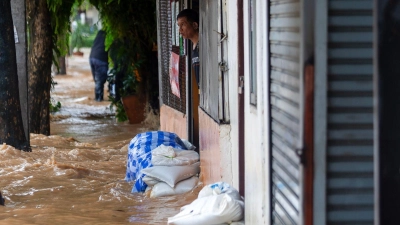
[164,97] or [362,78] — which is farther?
[164,97]

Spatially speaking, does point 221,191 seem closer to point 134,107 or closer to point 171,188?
point 171,188

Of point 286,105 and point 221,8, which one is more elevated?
point 221,8

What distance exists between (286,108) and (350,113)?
0.43m

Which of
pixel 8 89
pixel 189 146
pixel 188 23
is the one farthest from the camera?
pixel 8 89

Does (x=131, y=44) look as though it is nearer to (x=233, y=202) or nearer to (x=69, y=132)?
(x=69, y=132)

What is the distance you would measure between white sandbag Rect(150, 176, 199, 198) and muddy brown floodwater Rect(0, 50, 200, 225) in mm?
81

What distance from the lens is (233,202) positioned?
4664 millimetres

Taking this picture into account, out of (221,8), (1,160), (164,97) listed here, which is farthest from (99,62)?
(221,8)

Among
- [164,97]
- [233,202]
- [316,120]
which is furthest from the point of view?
[164,97]

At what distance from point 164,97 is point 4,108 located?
2.22 m

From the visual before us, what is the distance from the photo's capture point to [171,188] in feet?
20.6

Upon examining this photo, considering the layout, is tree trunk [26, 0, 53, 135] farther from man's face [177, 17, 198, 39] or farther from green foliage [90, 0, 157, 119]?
man's face [177, 17, 198, 39]

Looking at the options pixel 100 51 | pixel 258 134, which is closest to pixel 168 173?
pixel 258 134

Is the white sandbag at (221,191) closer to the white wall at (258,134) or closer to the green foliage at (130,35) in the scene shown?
the white wall at (258,134)
